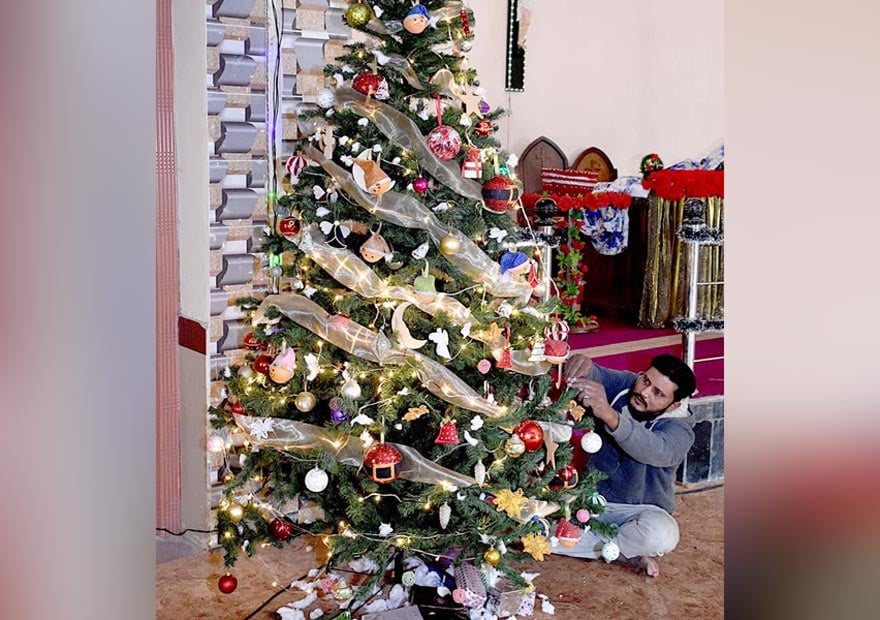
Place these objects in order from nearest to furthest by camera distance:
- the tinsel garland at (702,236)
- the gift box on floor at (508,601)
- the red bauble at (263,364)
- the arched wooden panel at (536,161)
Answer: the red bauble at (263,364) < the gift box on floor at (508,601) < the tinsel garland at (702,236) < the arched wooden panel at (536,161)

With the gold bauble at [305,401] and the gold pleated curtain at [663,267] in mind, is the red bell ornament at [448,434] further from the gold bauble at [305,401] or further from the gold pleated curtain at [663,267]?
the gold pleated curtain at [663,267]

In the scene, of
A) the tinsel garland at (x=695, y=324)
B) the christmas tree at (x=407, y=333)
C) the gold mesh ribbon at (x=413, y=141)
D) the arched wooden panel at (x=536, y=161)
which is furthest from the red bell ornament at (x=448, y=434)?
the arched wooden panel at (x=536, y=161)

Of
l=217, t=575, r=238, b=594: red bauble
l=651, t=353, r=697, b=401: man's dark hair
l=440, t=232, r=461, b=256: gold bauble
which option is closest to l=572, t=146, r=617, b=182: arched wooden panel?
l=651, t=353, r=697, b=401: man's dark hair

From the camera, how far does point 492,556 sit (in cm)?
254

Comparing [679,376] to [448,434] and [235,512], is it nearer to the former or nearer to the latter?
[448,434]

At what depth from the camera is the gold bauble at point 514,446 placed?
8.54 ft

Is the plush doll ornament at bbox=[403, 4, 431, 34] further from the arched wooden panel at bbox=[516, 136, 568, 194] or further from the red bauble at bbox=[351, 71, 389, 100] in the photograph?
the arched wooden panel at bbox=[516, 136, 568, 194]

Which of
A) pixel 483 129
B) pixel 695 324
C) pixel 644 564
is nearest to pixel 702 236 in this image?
pixel 695 324

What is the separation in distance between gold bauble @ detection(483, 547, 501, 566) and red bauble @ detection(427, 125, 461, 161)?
42.9 inches

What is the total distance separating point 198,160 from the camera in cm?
325

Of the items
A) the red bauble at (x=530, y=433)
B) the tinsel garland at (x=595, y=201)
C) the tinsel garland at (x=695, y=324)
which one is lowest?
the red bauble at (x=530, y=433)

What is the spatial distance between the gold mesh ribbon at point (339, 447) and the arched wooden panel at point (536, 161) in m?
3.86

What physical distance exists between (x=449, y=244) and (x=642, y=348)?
2502 mm
